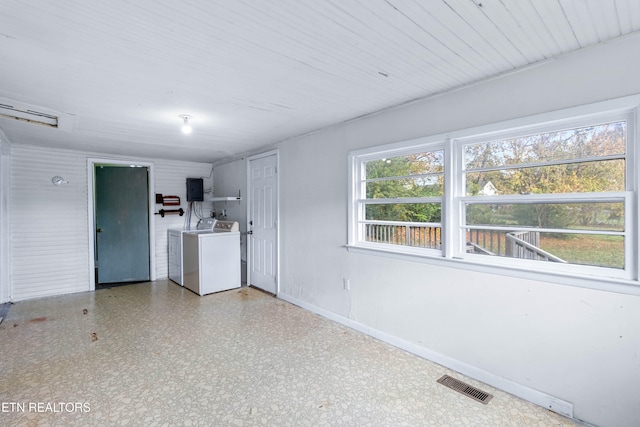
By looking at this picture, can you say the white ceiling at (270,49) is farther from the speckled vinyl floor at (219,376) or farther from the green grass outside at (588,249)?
the speckled vinyl floor at (219,376)

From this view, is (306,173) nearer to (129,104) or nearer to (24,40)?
(129,104)

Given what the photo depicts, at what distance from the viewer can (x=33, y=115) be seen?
2.96m

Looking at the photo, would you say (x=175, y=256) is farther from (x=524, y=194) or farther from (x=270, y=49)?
(x=524, y=194)

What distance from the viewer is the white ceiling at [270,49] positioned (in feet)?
4.83

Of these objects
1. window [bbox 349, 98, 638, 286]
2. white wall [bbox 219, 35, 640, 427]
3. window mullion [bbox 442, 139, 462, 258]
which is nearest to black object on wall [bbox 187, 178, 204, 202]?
white wall [bbox 219, 35, 640, 427]

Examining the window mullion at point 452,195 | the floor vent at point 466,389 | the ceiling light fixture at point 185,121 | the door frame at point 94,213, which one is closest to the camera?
the floor vent at point 466,389

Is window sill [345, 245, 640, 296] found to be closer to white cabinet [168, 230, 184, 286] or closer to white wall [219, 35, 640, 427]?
white wall [219, 35, 640, 427]

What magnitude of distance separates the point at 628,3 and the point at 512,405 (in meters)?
2.33

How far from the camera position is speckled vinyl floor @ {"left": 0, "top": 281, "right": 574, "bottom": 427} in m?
1.99

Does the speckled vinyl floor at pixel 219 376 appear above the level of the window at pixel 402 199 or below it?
below

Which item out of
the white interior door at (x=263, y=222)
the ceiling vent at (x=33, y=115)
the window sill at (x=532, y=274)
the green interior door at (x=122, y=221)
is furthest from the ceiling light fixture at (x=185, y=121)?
the green interior door at (x=122, y=221)

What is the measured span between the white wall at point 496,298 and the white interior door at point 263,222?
0.94 metres

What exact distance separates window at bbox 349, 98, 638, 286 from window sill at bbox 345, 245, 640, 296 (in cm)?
3

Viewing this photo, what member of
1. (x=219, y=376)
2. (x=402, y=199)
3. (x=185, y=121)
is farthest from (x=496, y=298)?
(x=185, y=121)
